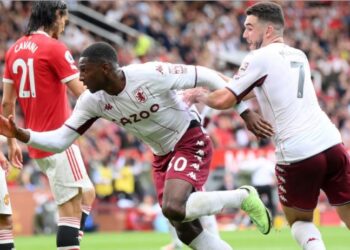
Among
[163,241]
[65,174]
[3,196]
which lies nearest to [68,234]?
[65,174]

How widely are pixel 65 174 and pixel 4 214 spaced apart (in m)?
0.75

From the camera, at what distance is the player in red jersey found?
29.0ft

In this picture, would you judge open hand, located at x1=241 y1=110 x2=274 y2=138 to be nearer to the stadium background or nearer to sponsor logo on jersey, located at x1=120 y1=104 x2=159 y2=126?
sponsor logo on jersey, located at x1=120 y1=104 x2=159 y2=126

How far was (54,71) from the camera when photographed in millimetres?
8898

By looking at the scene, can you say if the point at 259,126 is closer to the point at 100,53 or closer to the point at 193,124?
the point at 193,124

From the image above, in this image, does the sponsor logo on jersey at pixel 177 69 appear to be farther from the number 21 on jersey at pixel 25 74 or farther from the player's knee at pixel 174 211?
the number 21 on jersey at pixel 25 74

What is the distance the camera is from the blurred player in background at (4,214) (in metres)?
8.30

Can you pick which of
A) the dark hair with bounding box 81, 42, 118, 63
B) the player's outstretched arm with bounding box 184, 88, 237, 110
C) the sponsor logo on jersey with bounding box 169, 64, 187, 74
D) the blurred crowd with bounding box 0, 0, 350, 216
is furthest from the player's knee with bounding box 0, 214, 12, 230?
the blurred crowd with bounding box 0, 0, 350, 216

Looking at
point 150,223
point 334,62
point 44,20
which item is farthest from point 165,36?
point 44,20

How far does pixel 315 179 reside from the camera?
7.83 metres

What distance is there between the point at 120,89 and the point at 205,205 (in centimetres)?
117

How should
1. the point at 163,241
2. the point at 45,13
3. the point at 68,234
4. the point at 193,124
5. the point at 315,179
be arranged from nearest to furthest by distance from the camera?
1. the point at 315,179
2. the point at 193,124
3. the point at 68,234
4. the point at 45,13
5. the point at 163,241

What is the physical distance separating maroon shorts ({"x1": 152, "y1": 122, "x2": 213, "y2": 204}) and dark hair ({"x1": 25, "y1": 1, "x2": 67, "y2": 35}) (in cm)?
163

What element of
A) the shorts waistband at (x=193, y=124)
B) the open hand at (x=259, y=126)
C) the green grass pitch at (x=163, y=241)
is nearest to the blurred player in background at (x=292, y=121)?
the open hand at (x=259, y=126)
